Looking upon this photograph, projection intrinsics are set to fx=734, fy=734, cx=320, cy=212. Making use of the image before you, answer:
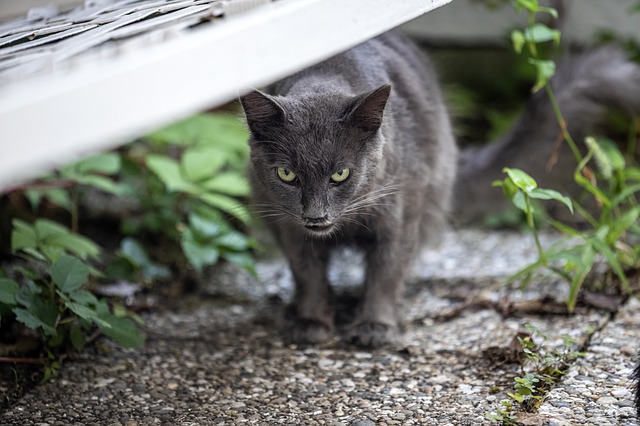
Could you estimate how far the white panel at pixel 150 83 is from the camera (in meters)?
1.20

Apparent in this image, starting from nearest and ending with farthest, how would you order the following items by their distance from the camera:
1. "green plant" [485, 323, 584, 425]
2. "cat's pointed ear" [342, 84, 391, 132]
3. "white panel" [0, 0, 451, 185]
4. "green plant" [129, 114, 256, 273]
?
"white panel" [0, 0, 451, 185], "green plant" [485, 323, 584, 425], "cat's pointed ear" [342, 84, 391, 132], "green plant" [129, 114, 256, 273]

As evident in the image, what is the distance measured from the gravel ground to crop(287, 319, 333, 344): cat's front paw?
0.05m

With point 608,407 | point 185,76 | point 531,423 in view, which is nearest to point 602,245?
point 608,407

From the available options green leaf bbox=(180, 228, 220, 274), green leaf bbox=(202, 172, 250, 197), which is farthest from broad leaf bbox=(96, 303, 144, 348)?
green leaf bbox=(202, 172, 250, 197)

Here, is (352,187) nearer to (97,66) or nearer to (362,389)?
(362,389)

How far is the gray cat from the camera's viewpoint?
89.1 inches

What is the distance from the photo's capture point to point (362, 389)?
2.26m

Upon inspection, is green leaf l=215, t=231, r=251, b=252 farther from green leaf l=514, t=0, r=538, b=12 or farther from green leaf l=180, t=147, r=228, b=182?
green leaf l=514, t=0, r=538, b=12

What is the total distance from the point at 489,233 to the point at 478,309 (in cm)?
108

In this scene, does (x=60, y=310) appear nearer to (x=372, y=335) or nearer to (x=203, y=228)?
(x=203, y=228)

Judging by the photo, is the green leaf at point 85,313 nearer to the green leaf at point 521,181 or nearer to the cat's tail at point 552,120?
the green leaf at point 521,181

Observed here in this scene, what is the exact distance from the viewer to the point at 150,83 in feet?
4.31

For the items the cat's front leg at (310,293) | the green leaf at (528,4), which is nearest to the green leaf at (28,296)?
the cat's front leg at (310,293)

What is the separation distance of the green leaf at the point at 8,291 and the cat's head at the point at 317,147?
88 cm
